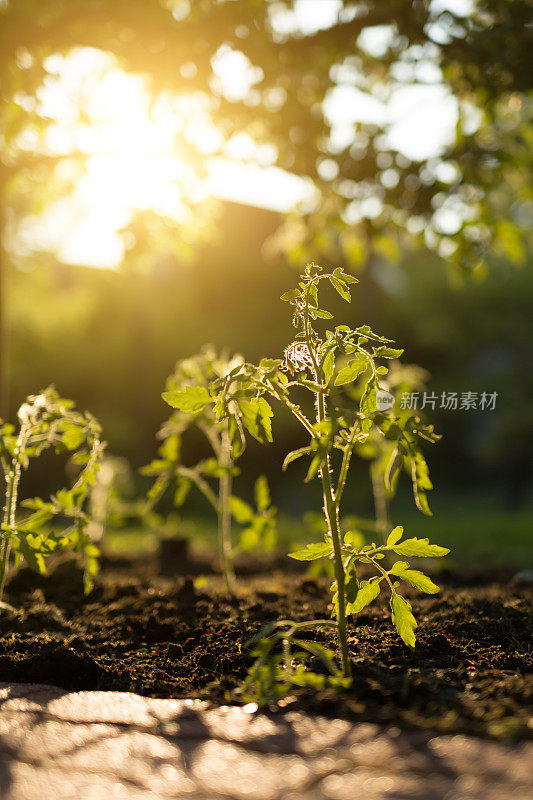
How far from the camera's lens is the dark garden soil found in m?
1.70

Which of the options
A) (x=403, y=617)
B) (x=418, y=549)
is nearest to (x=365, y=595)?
(x=403, y=617)

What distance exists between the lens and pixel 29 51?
4.49 meters

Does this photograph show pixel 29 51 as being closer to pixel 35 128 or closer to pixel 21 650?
pixel 35 128

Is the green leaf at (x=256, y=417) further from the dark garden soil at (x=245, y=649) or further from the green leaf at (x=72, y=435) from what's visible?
the green leaf at (x=72, y=435)

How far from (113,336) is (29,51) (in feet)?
43.2

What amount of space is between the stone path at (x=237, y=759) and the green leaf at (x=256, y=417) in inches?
28.0

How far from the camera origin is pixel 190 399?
6.07ft

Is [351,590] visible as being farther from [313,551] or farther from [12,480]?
[12,480]

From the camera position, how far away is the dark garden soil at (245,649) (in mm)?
1697

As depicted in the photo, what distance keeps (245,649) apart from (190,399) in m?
0.95

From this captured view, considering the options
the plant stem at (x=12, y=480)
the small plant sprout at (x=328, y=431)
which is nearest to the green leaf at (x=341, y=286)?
the small plant sprout at (x=328, y=431)

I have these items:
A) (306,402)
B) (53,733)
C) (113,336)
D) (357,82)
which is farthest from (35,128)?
(113,336)

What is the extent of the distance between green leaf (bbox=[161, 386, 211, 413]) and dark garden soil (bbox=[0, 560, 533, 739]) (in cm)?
82

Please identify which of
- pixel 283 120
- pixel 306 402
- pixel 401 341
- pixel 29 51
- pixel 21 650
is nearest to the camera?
pixel 21 650
